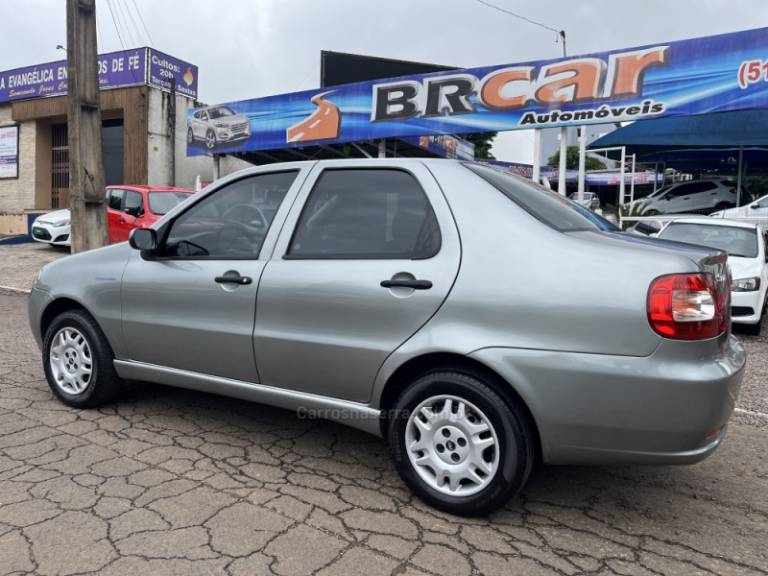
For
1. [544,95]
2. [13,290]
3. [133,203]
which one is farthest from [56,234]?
[544,95]

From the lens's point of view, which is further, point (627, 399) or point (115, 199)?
point (115, 199)

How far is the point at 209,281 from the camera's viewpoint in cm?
341

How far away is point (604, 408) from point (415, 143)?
15516 millimetres

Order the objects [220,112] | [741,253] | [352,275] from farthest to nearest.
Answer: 1. [220,112]
2. [741,253]
3. [352,275]

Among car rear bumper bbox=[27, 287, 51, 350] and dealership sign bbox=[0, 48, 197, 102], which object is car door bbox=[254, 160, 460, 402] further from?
dealership sign bbox=[0, 48, 197, 102]

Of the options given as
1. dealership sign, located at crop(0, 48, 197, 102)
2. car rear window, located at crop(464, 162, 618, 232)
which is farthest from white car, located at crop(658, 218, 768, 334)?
dealership sign, located at crop(0, 48, 197, 102)

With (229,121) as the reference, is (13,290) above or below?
below

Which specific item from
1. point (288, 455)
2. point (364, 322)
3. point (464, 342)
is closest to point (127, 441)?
point (288, 455)

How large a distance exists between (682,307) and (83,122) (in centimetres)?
842

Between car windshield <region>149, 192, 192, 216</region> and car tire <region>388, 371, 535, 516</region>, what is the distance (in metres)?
10.3

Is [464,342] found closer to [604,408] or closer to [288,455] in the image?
[604,408]

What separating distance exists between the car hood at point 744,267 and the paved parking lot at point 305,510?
155 inches

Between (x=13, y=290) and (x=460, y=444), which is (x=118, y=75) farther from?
(x=460, y=444)

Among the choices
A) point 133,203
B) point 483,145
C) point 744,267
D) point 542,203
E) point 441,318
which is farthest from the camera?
point 483,145
